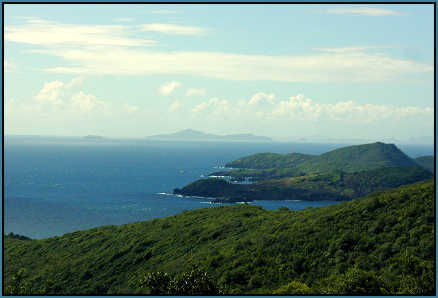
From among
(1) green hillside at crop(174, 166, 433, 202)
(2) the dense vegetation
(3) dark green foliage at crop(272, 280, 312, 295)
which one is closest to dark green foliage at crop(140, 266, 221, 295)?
(2) the dense vegetation

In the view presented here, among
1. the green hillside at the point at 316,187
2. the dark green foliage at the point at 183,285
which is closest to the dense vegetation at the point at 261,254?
the dark green foliage at the point at 183,285

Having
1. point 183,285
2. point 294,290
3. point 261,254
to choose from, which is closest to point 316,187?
point 261,254

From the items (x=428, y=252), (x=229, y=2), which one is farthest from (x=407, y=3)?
(x=428, y=252)

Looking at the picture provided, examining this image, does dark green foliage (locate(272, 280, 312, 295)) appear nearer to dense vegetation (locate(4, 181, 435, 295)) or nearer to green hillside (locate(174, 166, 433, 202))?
dense vegetation (locate(4, 181, 435, 295))

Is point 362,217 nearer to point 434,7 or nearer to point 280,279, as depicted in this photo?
point 280,279

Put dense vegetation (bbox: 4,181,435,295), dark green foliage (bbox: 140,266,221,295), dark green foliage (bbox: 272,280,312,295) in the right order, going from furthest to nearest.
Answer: dense vegetation (bbox: 4,181,435,295)
dark green foliage (bbox: 140,266,221,295)
dark green foliage (bbox: 272,280,312,295)

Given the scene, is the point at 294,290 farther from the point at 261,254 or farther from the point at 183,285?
the point at 261,254
